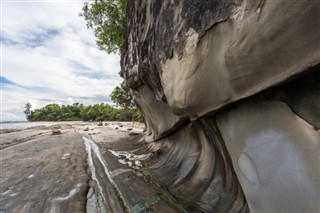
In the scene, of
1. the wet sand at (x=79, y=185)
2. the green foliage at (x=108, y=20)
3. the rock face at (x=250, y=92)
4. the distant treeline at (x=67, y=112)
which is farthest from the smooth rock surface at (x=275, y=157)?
the distant treeline at (x=67, y=112)

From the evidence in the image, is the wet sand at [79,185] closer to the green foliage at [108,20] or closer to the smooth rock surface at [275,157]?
the smooth rock surface at [275,157]

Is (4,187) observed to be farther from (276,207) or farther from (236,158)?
(276,207)

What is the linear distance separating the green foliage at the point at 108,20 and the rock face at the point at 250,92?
7.41 m

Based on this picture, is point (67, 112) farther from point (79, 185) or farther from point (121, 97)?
point (79, 185)

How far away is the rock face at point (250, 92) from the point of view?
48.9 inches

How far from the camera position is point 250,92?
148 centimetres

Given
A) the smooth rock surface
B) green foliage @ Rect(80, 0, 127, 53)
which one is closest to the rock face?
the smooth rock surface

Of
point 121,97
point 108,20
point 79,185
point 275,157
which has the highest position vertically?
point 108,20

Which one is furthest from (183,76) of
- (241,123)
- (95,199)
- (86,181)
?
(86,181)

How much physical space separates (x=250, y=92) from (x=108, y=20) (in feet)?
30.4

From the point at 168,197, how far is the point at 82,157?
7.91ft

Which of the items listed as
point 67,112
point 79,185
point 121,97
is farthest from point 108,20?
point 67,112

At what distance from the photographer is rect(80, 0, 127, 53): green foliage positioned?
936 cm

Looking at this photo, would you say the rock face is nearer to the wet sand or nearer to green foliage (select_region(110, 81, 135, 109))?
the wet sand
